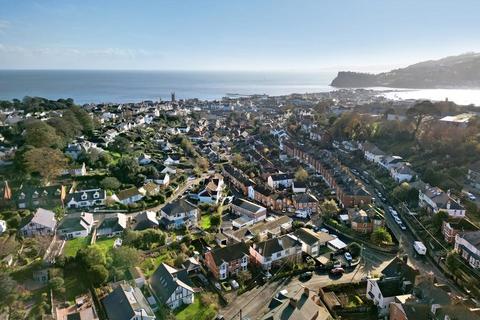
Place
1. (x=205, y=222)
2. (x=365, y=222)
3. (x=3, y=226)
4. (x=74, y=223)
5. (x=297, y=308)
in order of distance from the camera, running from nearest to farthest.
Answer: (x=297, y=308) → (x=3, y=226) → (x=74, y=223) → (x=365, y=222) → (x=205, y=222)

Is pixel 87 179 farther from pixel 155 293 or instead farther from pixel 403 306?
pixel 403 306

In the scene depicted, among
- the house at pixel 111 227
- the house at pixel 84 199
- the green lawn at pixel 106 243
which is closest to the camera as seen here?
the green lawn at pixel 106 243

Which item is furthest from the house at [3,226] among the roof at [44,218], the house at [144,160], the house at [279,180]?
the house at [279,180]

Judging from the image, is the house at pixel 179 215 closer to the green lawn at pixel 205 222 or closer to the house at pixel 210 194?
the green lawn at pixel 205 222

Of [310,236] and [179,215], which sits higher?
[310,236]

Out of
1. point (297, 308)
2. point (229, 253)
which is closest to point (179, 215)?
point (229, 253)

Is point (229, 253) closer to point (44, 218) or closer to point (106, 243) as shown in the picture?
point (106, 243)

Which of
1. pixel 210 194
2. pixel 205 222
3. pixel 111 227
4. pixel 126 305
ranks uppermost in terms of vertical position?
pixel 126 305
